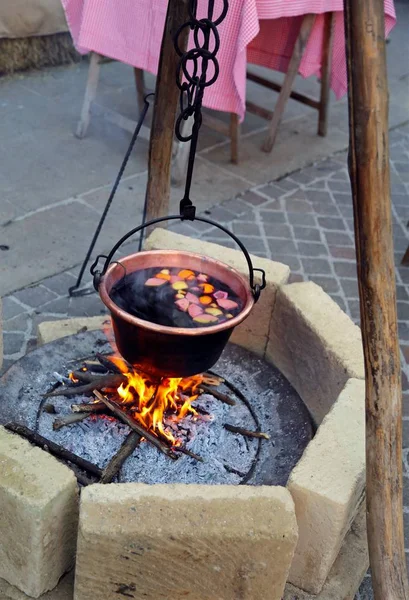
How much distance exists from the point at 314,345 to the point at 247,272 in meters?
0.49

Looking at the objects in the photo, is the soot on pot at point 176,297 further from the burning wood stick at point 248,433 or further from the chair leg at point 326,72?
the chair leg at point 326,72

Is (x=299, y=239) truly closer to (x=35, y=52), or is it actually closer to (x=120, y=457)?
(x=120, y=457)

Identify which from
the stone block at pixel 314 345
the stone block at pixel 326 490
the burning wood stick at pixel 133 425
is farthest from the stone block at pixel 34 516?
the stone block at pixel 314 345

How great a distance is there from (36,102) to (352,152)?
18.2 ft

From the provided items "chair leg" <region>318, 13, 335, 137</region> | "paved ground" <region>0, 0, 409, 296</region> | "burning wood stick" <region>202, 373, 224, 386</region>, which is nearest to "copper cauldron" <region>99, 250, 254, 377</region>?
"burning wood stick" <region>202, 373, 224, 386</region>

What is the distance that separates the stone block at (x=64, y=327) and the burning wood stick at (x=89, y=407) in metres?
0.63

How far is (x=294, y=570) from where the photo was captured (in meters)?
2.83

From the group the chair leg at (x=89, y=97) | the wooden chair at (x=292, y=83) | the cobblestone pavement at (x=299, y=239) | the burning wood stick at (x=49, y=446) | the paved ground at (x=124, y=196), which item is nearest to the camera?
the burning wood stick at (x=49, y=446)

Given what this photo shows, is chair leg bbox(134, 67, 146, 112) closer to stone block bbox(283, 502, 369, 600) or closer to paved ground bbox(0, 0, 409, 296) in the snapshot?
paved ground bbox(0, 0, 409, 296)

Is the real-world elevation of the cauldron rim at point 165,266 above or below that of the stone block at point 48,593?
above

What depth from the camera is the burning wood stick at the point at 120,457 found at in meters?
2.90

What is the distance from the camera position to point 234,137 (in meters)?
6.42

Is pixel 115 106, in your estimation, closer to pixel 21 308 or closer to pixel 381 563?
pixel 21 308

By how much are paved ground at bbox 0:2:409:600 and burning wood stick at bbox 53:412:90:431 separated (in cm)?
114
